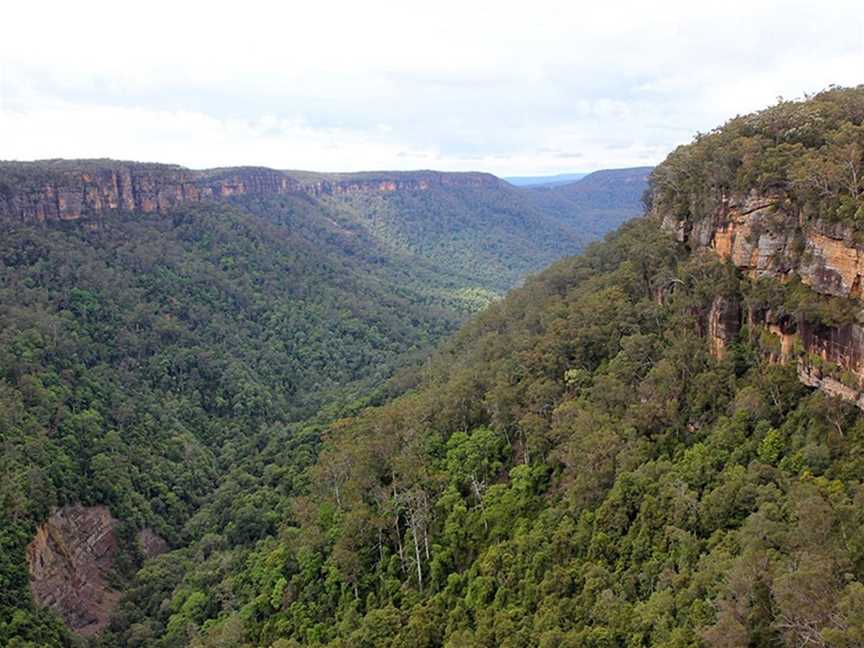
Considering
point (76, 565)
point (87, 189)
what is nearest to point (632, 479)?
point (76, 565)

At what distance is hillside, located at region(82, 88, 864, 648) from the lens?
70.9 feet

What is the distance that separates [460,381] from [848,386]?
23.6 meters

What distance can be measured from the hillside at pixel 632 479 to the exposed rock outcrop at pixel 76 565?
7.03 ft

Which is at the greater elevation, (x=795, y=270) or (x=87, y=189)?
(x=87, y=189)

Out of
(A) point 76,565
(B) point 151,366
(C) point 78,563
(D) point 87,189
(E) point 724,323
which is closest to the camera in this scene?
(E) point 724,323

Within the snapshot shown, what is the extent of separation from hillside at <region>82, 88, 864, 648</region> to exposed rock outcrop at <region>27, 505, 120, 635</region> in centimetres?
214

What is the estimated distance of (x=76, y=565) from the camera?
43781 millimetres

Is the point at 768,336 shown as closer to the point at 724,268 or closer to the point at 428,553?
the point at 724,268

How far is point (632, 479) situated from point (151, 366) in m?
52.5

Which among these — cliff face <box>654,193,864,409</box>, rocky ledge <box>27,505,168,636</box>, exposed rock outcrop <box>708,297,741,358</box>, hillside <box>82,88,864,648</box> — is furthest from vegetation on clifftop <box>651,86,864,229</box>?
rocky ledge <box>27,505,168,636</box>

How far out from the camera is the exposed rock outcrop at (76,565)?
40531 millimetres

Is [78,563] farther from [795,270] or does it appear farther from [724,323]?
Result: [795,270]

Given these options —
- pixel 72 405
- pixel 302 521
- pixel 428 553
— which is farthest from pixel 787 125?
pixel 72 405

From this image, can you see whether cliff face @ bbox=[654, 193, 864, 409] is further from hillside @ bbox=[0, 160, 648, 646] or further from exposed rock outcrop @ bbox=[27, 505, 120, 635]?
exposed rock outcrop @ bbox=[27, 505, 120, 635]
